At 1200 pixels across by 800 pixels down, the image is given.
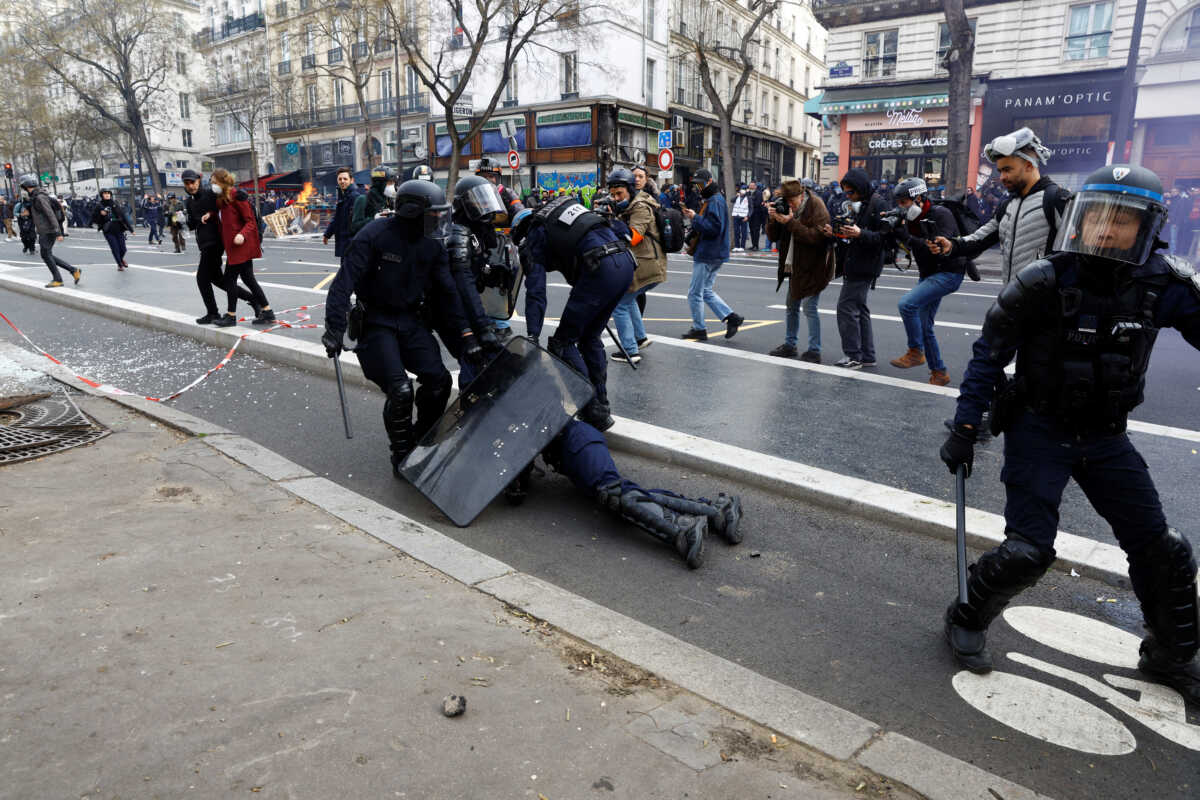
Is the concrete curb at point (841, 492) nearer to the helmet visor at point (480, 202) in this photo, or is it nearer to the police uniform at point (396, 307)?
the police uniform at point (396, 307)

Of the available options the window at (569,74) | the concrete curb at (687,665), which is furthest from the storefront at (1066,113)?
the concrete curb at (687,665)

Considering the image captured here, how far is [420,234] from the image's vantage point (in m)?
4.77

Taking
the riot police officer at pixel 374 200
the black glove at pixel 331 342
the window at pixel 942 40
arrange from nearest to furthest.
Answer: the black glove at pixel 331 342 → the riot police officer at pixel 374 200 → the window at pixel 942 40

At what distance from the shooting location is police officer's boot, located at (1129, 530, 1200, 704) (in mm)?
2732

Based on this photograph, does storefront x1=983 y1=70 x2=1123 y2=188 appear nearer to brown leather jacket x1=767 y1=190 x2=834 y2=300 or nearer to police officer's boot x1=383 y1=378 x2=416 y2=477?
brown leather jacket x1=767 y1=190 x2=834 y2=300

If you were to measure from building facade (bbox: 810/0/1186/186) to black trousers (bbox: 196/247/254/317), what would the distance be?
22.3m

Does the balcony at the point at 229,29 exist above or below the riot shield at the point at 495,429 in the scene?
above

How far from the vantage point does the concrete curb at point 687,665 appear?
7.44ft

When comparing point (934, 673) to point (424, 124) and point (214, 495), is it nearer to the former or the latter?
point (214, 495)

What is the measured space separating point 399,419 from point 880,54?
3075cm

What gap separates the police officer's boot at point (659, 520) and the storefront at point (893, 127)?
93.3ft

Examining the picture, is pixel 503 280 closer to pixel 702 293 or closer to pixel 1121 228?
pixel 702 293

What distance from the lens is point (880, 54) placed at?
30422 mm

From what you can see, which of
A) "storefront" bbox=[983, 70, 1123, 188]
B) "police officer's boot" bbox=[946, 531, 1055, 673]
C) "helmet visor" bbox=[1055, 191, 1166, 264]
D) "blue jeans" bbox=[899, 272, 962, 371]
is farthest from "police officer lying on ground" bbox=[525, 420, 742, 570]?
"storefront" bbox=[983, 70, 1123, 188]
